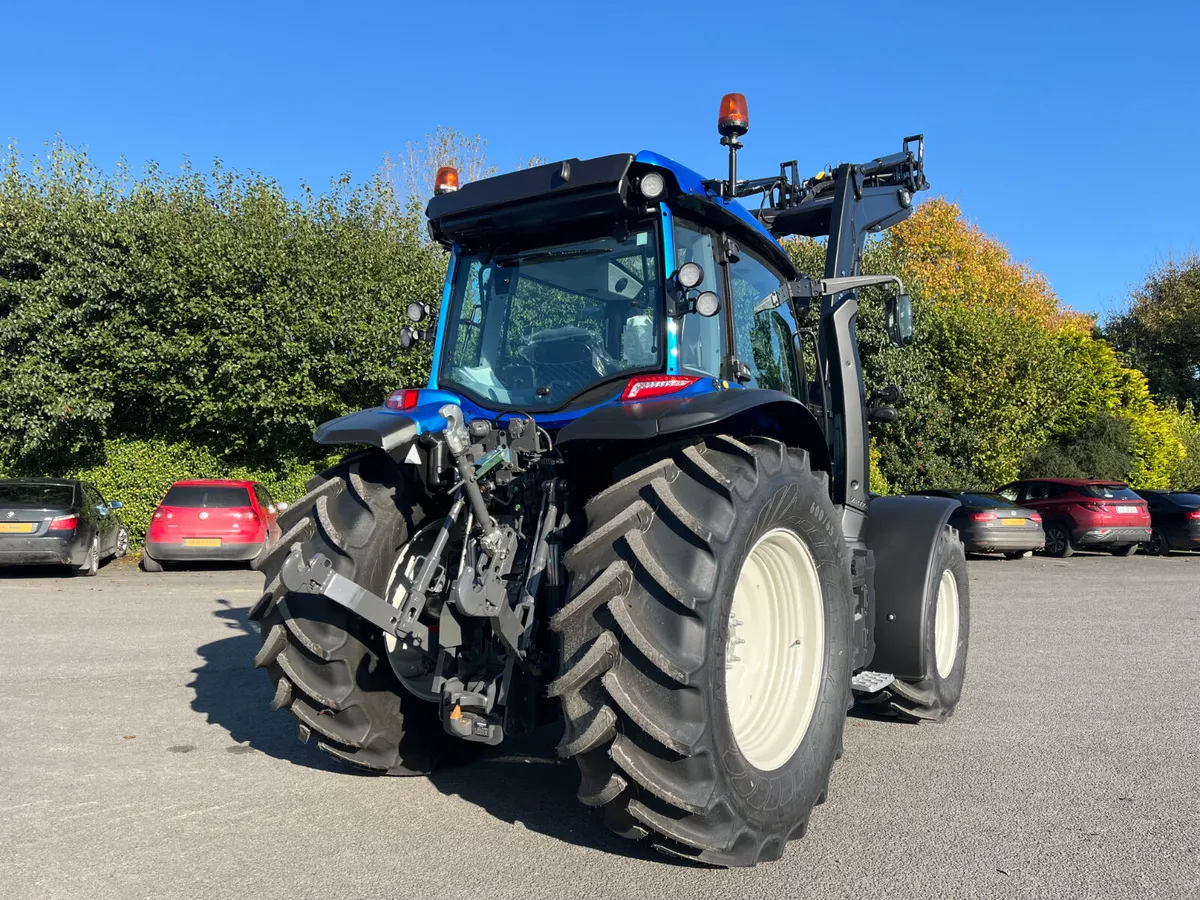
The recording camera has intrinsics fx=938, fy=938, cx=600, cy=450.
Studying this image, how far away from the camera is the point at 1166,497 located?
67.9 ft

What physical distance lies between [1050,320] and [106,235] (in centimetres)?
3695

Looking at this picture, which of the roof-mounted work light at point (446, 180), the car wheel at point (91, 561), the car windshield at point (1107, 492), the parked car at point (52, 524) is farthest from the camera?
the car windshield at point (1107, 492)

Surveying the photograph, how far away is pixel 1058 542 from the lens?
1986cm

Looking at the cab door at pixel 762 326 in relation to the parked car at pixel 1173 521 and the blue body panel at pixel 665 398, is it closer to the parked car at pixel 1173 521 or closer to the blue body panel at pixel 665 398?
the blue body panel at pixel 665 398

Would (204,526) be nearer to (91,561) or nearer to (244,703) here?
(91,561)

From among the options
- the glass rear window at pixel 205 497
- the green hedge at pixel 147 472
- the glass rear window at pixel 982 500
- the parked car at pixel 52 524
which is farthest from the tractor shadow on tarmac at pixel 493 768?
the glass rear window at pixel 982 500

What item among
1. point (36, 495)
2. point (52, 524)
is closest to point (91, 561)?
point (52, 524)

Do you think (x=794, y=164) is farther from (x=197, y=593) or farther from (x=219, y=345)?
Result: (x=219, y=345)

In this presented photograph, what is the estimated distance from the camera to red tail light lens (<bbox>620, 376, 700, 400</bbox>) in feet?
12.5

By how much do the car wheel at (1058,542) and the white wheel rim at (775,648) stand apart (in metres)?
17.8

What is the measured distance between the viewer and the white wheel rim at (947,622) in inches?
237

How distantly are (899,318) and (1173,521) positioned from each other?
1853 centimetres

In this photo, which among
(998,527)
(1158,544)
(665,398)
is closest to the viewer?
(665,398)

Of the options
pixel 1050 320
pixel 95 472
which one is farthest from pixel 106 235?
pixel 1050 320
